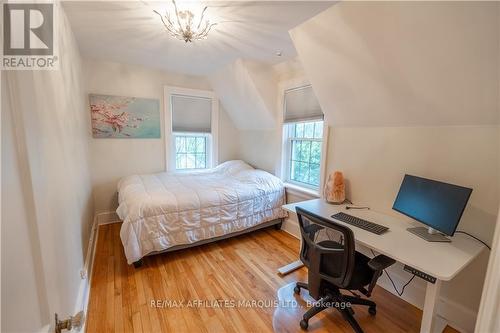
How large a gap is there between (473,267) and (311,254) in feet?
3.85

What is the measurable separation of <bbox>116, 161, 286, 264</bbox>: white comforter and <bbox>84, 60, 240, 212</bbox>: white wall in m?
0.50

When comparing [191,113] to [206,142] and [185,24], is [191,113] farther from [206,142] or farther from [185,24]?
[185,24]

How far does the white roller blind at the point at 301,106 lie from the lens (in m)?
2.71

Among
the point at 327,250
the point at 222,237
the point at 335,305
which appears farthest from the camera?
the point at 222,237

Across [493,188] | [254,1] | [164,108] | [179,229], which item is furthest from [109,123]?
[493,188]

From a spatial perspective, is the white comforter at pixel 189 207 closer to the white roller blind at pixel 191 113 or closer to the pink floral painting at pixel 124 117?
the pink floral painting at pixel 124 117

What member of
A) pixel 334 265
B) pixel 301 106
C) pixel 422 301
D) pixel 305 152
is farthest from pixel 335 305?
pixel 301 106

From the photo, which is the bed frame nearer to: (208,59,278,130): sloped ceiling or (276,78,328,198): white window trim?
(276,78,328,198): white window trim

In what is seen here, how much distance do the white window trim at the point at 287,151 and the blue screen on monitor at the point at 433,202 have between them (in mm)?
888

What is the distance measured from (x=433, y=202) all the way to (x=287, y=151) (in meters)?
1.92

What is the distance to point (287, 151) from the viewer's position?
326 cm

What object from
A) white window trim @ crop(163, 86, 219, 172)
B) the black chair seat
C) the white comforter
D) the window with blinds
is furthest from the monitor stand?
the window with blinds

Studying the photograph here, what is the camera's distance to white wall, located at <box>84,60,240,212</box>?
3.14 meters

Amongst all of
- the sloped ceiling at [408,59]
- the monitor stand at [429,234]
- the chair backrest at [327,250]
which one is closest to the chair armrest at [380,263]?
the chair backrest at [327,250]
